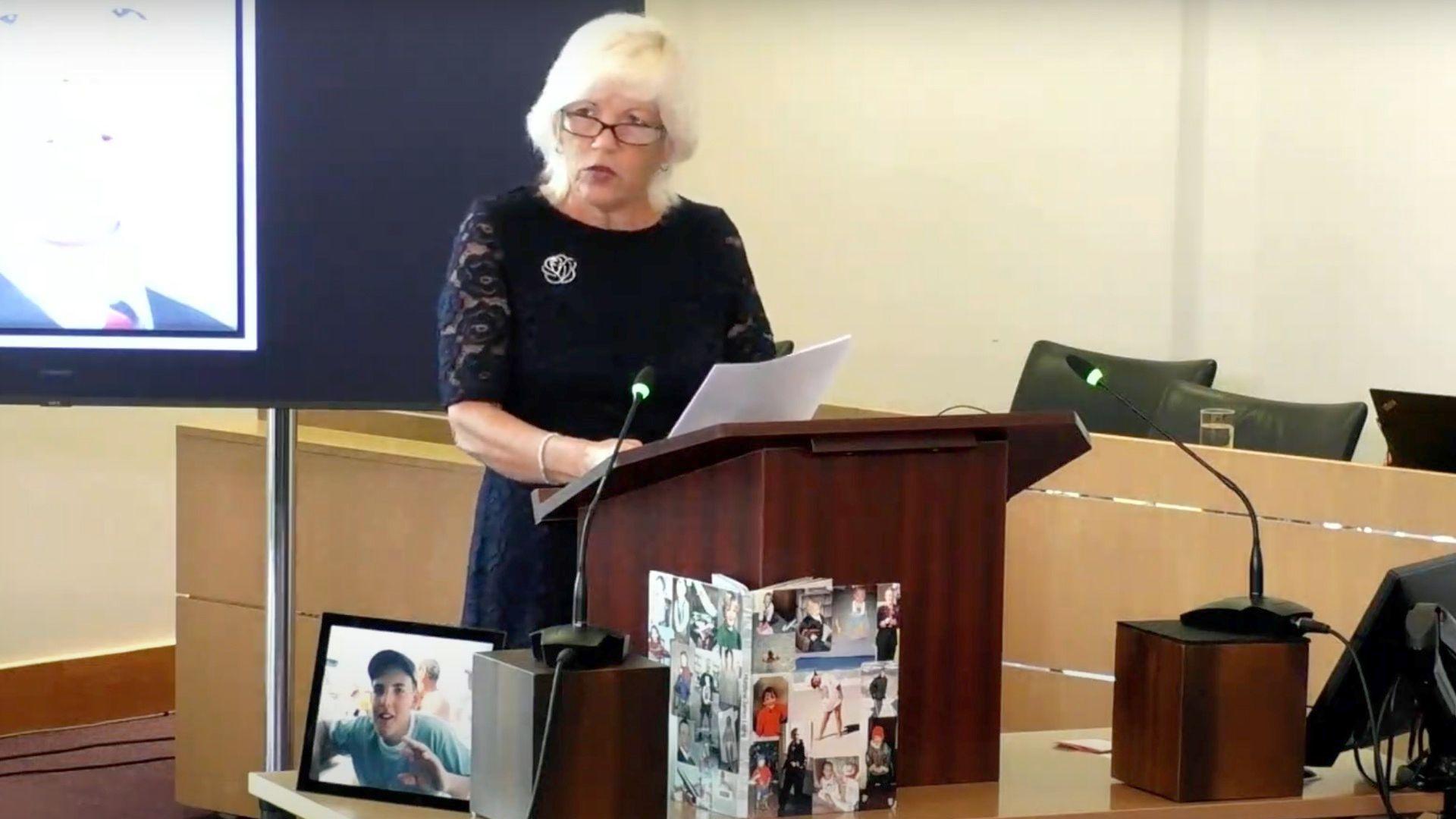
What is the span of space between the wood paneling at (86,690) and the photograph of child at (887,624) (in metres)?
3.96

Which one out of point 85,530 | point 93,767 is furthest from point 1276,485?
point 85,530

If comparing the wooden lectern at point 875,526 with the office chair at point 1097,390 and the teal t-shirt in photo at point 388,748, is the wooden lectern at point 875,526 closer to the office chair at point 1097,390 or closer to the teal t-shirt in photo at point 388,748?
the teal t-shirt in photo at point 388,748

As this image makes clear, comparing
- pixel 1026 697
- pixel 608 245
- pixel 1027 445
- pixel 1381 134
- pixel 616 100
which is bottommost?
pixel 1026 697

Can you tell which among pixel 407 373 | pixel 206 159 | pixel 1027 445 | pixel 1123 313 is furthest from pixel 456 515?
pixel 1123 313

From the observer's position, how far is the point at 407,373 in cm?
323

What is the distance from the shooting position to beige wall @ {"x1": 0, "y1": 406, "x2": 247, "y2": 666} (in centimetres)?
528

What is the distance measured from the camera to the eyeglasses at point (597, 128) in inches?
96.3

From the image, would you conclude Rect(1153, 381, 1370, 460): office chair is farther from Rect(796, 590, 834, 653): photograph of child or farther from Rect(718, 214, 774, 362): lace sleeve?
Rect(796, 590, 834, 653): photograph of child

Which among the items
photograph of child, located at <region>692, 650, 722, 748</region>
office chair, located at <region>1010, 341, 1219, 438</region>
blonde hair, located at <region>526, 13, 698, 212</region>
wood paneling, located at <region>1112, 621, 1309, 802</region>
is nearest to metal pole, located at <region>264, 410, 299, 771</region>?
blonde hair, located at <region>526, 13, 698, 212</region>

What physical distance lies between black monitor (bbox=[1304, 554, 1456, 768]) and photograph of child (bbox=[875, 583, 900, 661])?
1.63ft

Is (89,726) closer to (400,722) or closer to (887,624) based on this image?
(400,722)

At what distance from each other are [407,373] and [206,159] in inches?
18.9

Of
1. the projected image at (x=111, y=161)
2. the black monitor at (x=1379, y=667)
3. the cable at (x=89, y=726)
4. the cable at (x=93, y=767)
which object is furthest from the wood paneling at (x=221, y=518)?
the black monitor at (x=1379, y=667)

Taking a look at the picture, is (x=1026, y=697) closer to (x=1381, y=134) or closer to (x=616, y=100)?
(x=616, y=100)
